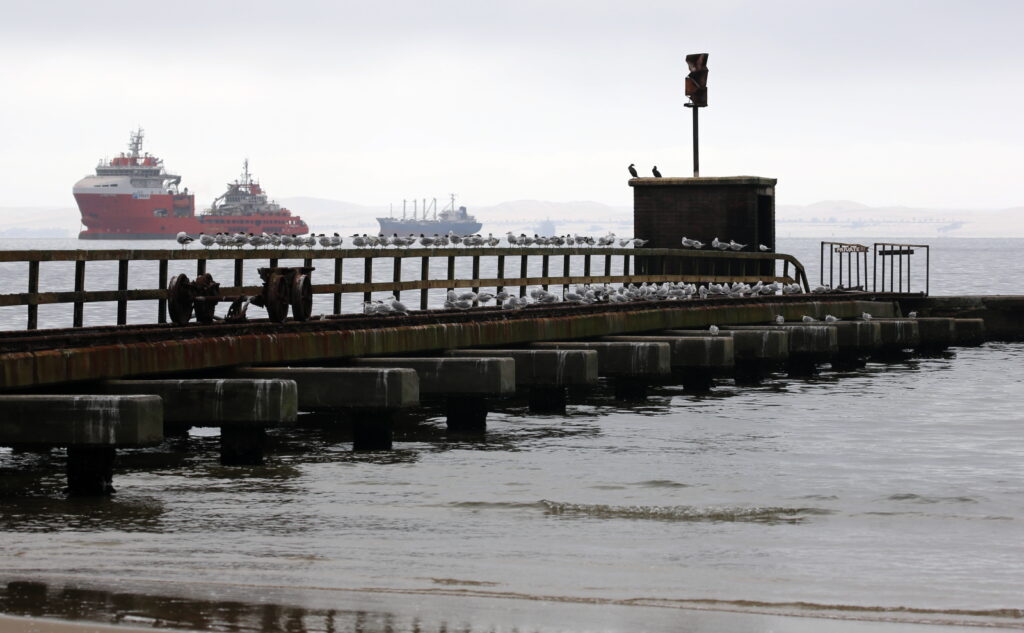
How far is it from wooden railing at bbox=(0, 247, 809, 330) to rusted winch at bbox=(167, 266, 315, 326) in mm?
278

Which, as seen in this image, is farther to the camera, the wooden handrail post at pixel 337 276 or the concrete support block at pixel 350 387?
the wooden handrail post at pixel 337 276

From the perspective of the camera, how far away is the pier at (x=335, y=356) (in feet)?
46.2

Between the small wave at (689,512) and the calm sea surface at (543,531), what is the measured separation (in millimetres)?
53

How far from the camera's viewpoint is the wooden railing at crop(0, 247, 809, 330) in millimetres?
19297

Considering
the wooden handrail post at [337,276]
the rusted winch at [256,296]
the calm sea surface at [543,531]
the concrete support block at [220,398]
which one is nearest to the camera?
the calm sea surface at [543,531]

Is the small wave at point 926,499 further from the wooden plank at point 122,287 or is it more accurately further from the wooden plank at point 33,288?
the wooden plank at point 33,288

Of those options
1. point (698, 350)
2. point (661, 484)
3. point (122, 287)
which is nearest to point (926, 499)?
point (661, 484)

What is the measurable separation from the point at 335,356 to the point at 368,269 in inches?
318

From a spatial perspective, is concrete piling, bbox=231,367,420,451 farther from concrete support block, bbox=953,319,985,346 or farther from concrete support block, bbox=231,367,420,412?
concrete support block, bbox=953,319,985,346

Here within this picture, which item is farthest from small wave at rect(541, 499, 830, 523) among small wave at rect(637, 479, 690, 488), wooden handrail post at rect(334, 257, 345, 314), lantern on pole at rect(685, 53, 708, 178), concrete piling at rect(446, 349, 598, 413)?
lantern on pole at rect(685, 53, 708, 178)

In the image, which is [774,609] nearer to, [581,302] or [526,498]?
[526,498]

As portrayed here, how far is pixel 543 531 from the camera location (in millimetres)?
13180

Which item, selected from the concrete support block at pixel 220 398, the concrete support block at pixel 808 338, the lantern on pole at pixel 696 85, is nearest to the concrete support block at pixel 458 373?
the concrete support block at pixel 220 398

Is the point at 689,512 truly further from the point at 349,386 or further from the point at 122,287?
the point at 122,287
